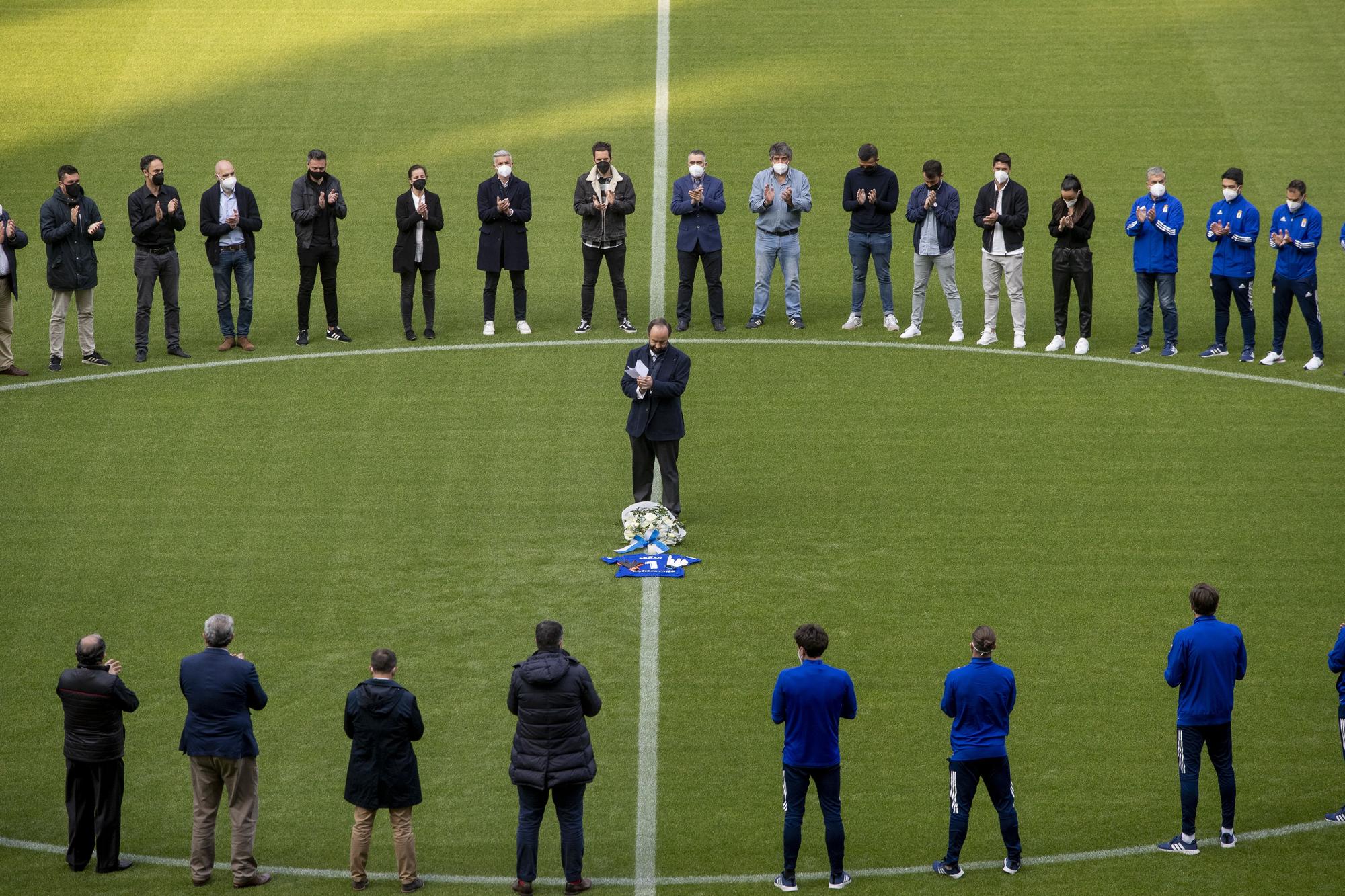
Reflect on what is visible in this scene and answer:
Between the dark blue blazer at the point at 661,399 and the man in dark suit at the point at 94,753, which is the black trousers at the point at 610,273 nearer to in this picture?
the dark blue blazer at the point at 661,399

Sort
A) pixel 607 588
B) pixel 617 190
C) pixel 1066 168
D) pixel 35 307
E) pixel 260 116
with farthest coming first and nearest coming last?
pixel 260 116
pixel 1066 168
pixel 35 307
pixel 617 190
pixel 607 588

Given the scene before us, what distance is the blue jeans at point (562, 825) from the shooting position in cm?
1165

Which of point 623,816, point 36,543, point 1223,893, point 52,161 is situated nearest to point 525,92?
point 52,161

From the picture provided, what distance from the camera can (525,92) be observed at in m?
30.2

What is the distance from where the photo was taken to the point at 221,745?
38.7ft

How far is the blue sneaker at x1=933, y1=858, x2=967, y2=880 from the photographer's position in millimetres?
12008

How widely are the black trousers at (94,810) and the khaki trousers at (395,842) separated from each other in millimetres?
1725

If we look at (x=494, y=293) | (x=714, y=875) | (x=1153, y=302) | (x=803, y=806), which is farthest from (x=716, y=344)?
(x=803, y=806)

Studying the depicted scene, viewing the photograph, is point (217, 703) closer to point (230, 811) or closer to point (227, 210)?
point (230, 811)

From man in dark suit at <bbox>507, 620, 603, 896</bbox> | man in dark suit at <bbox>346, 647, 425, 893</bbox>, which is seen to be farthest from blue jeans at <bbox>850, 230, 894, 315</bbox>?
man in dark suit at <bbox>346, 647, 425, 893</bbox>

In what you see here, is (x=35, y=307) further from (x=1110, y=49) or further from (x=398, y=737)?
(x=1110, y=49)

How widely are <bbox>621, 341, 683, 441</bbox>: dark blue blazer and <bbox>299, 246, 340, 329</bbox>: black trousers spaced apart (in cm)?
666

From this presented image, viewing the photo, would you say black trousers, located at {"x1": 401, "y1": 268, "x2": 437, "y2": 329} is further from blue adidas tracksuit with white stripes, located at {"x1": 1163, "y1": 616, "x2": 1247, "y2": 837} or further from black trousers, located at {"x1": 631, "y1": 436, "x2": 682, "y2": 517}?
blue adidas tracksuit with white stripes, located at {"x1": 1163, "y1": 616, "x2": 1247, "y2": 837}

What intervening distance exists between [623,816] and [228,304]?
11308mm
